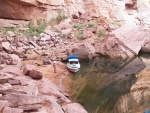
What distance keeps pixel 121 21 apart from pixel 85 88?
752 centimetres

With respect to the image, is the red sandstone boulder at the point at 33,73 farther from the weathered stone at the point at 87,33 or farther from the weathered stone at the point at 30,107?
the weathered stone at the point at 87,33

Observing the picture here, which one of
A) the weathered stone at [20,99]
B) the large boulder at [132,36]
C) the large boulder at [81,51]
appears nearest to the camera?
the weathered stone at [20,99]

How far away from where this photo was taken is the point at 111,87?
8.58 m

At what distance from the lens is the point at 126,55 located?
12.2m

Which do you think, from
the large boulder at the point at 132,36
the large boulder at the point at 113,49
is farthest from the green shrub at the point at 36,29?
the large boulder at the point at 132,36

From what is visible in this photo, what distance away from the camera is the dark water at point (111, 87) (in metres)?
7.06

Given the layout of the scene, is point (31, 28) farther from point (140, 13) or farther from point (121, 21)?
point (140, 13)

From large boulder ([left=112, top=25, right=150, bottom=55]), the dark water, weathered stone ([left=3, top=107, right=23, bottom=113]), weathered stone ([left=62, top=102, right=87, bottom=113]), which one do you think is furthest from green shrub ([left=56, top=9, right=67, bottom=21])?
weathered stone ([left=3, top=107, right=23, bottom=113])

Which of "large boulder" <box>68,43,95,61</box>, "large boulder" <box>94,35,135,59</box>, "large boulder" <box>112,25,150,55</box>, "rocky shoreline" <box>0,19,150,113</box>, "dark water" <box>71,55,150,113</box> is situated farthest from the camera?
"large boulder" <box>112,25,150,55</box>

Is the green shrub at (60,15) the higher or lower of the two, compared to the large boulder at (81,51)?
higher

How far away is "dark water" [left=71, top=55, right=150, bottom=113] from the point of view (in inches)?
278

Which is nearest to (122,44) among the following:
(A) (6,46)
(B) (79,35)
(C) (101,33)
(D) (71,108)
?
(C) (101,33)

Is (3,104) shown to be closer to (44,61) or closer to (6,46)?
(44,61)

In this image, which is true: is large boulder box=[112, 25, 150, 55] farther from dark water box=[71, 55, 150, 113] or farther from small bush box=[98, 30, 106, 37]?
dark water box=[71, 55, 150, 113]
